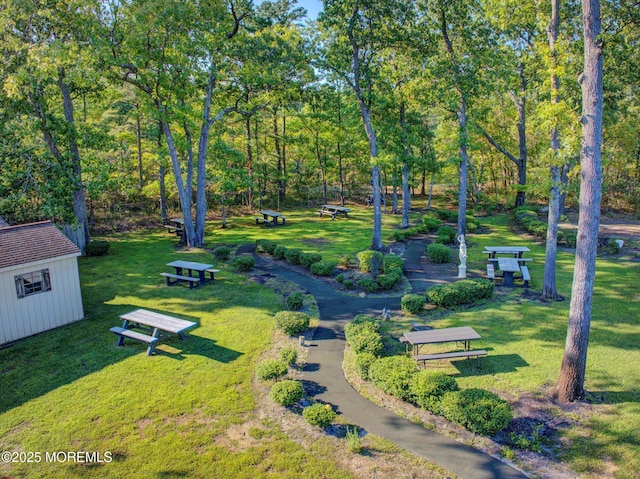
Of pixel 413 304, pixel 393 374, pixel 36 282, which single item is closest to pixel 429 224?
pixel 413 304

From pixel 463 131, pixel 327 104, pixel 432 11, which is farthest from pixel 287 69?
pixel 463 131

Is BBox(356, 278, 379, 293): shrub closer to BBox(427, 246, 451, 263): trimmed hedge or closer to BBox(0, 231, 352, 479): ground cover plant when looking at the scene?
BBox(0, 231, 352, 479): ground cover plant

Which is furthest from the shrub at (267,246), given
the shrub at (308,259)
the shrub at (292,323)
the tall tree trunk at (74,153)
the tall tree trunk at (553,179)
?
the tall tree trunk at (553,179)

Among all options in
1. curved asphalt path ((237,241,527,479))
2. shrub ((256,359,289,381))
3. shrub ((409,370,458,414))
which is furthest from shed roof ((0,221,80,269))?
shrub ((409,370,458,414))

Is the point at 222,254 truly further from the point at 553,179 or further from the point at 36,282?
the point at 553,179

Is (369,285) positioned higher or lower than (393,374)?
higher

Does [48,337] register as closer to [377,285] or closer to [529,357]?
[377,285]

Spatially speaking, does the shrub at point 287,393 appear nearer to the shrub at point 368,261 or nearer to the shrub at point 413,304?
the shrub at point 413,304
